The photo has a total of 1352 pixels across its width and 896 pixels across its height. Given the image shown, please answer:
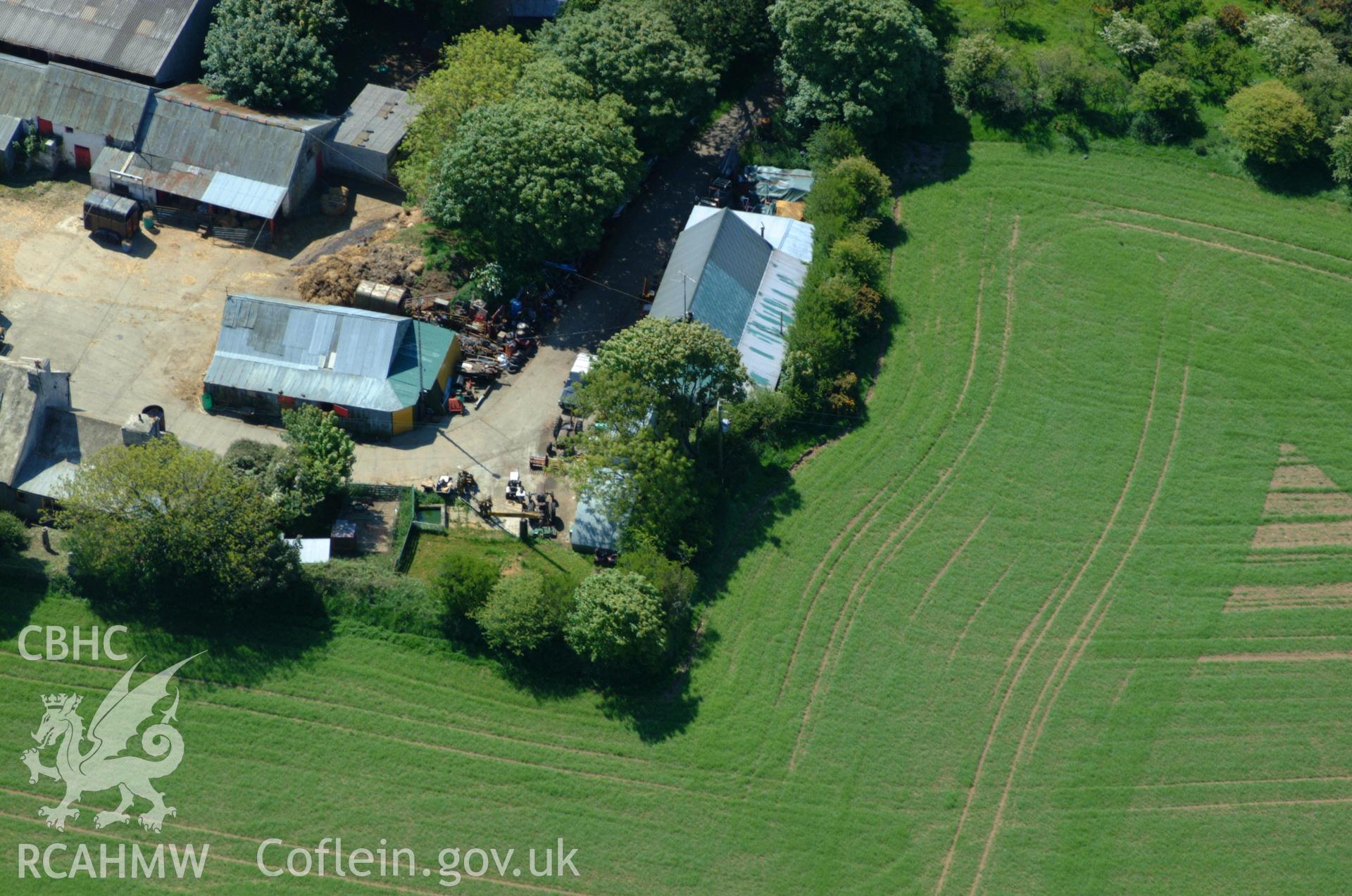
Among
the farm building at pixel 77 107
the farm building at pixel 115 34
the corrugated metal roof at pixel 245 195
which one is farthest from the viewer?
the farm building at pixel 115 34

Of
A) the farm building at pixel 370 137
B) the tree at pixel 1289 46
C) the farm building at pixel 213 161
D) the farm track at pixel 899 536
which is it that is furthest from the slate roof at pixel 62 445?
the tree at pixel 1289 46

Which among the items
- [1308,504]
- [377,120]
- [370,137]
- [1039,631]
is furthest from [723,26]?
[1308,504]

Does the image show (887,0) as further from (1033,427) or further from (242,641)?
(242,641)

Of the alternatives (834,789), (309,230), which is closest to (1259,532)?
(834,789)

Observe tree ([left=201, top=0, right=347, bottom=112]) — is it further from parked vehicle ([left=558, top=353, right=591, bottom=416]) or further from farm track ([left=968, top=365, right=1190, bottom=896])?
farm track ([left=968, top=365, right=1190, bottom=896])

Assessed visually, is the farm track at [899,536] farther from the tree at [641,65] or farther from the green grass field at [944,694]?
the tree at [641,65]
